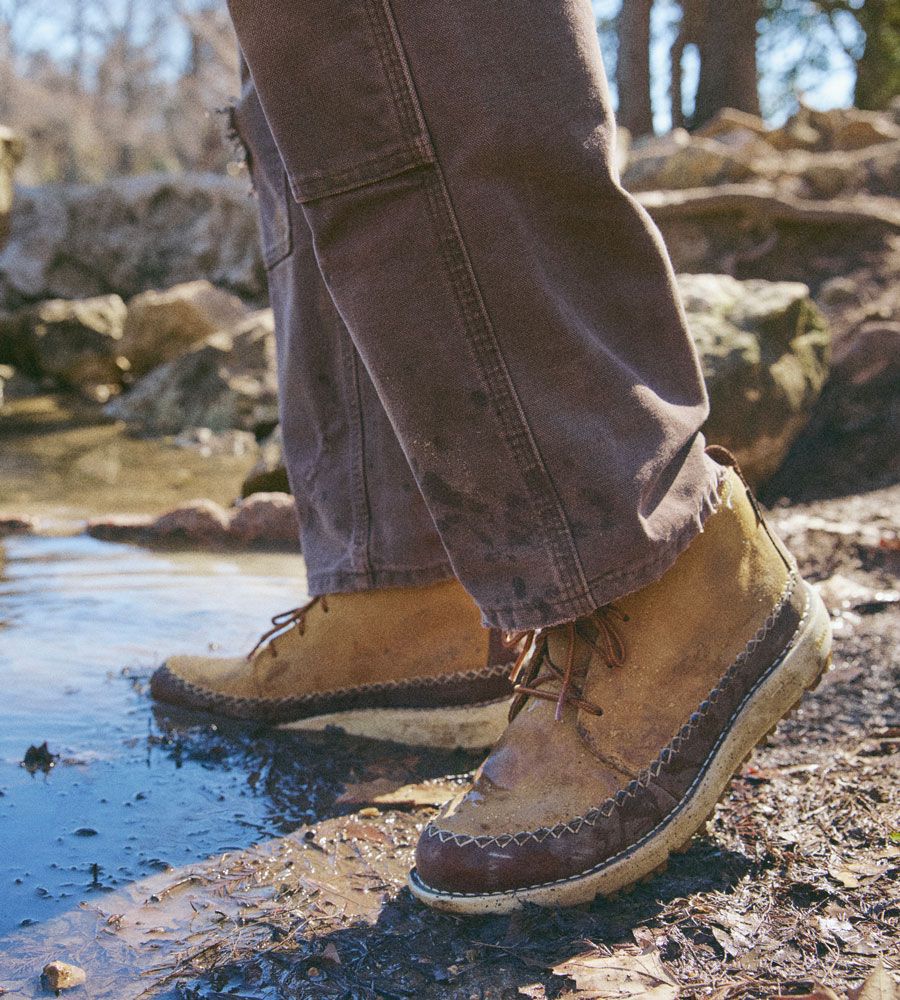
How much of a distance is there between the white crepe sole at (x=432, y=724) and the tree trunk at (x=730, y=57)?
462 inches

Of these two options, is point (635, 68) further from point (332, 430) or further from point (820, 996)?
point (820, 996)

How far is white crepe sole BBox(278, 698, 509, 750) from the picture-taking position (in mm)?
1701

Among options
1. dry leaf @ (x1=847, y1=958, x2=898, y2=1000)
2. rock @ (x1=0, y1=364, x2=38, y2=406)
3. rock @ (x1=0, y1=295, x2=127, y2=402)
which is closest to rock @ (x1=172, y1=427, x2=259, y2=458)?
rock @ (x1=0, y1=295, x2=127, y2=402)

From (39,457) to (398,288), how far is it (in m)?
5.63

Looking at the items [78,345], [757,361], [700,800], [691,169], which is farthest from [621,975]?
[78,345]

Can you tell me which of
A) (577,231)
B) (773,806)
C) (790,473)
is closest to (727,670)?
(773,806)

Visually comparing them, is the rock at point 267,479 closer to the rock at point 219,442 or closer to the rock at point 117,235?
the rock at point 219,442

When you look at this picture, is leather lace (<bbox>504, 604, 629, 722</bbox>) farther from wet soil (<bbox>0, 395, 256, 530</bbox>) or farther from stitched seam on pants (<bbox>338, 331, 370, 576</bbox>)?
wet soil (<bbox>0, 395, 256, 530</bbox>)

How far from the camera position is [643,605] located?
131cm

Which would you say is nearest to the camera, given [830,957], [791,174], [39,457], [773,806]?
[830,957]

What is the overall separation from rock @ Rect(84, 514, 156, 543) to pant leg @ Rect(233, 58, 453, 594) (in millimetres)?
2159

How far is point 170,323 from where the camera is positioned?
405 inches

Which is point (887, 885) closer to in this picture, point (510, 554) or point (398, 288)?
point (510, 554)

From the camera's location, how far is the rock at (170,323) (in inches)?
403
